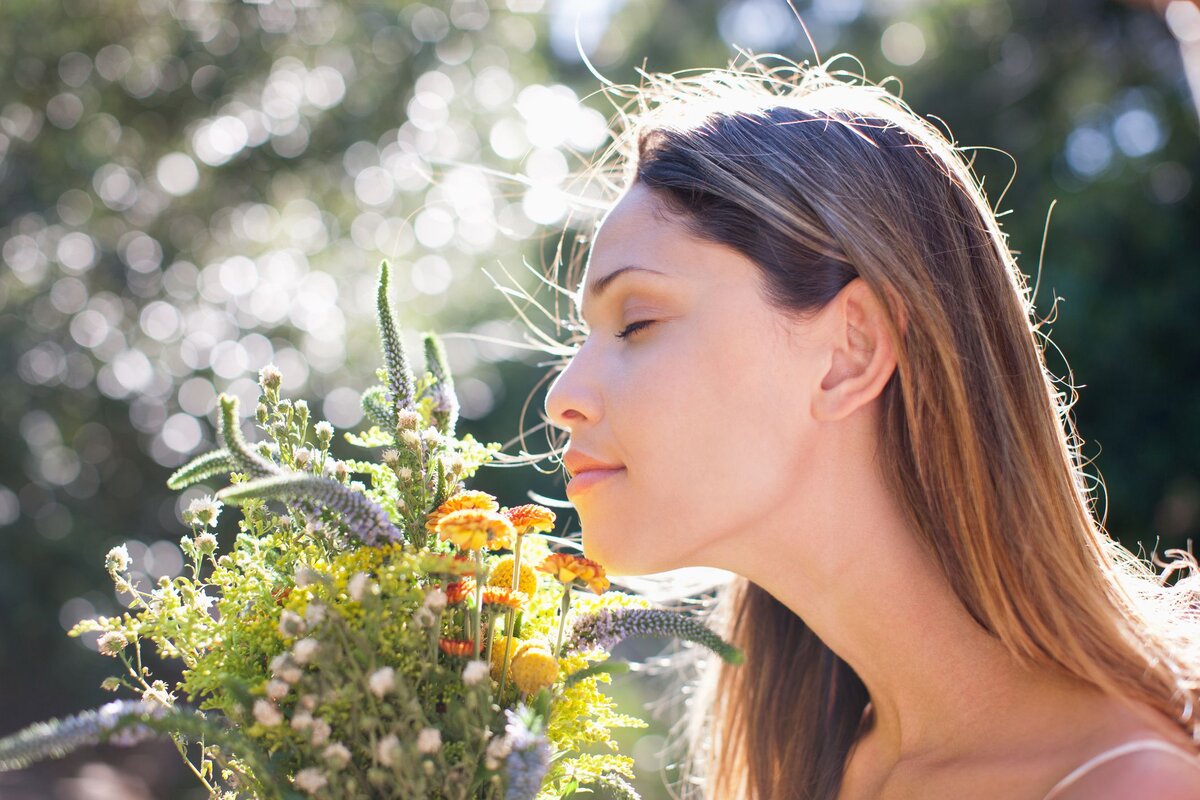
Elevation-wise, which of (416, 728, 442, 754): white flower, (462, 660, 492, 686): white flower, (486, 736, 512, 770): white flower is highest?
(462, 660, 492, 686): white flower

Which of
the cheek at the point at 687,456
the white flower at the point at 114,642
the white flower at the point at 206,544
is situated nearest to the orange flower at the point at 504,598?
the cheek at the point at 687,456

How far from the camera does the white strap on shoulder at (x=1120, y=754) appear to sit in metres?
1.59

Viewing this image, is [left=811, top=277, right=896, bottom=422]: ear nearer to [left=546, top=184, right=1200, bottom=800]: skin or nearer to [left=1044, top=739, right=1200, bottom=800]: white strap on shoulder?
[left=546, top=184, right=1200, bottom=800]: skin

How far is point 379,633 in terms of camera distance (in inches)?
56.2

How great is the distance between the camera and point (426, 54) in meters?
9.77

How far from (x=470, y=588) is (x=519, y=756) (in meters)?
0.33

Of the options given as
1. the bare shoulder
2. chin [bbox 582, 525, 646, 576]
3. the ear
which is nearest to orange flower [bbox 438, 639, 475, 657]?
chin [bbox 582, 525, 646, 576]

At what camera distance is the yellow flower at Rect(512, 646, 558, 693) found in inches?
59.6

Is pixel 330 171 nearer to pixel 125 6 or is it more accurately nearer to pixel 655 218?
pixel 125 6

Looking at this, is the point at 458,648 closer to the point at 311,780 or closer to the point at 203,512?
the point at 311,780

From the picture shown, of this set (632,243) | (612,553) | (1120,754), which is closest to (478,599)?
(612,553)

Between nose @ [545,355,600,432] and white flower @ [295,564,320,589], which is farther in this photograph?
nose @ [545,355,600,432]

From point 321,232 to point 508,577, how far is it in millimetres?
8563

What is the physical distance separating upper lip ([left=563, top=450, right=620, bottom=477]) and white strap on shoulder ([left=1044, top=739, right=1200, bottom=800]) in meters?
0.88
